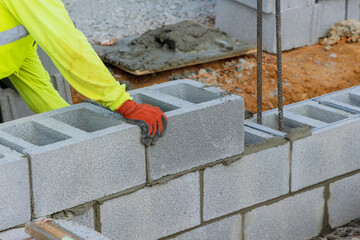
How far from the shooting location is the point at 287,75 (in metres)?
7.67

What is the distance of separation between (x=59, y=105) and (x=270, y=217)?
5.51ft

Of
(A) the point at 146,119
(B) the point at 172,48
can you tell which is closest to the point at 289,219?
(A) the point at 146,119

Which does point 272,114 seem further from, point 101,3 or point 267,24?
point 101,3

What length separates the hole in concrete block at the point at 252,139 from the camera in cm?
481

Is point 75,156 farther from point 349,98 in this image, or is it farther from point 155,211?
point 349,98

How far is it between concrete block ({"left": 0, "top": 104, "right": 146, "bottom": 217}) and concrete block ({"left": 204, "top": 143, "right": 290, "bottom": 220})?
60cm

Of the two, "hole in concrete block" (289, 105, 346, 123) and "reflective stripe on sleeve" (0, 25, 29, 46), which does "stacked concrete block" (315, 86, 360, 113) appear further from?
"reflective stripe on sleeve" (0, 25, 29, 46)

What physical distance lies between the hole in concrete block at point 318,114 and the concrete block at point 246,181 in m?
0.63

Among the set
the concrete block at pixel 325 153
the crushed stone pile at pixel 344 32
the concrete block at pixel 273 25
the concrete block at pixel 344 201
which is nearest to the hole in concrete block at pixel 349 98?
the concrete block at pixel 325 153

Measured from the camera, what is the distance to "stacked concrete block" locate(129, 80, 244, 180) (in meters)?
4.10

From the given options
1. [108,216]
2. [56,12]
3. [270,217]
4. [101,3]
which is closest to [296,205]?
[270,217]

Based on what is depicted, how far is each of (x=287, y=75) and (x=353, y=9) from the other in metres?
1.70

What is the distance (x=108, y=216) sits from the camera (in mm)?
4051

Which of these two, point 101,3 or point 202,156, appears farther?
point 101,3
